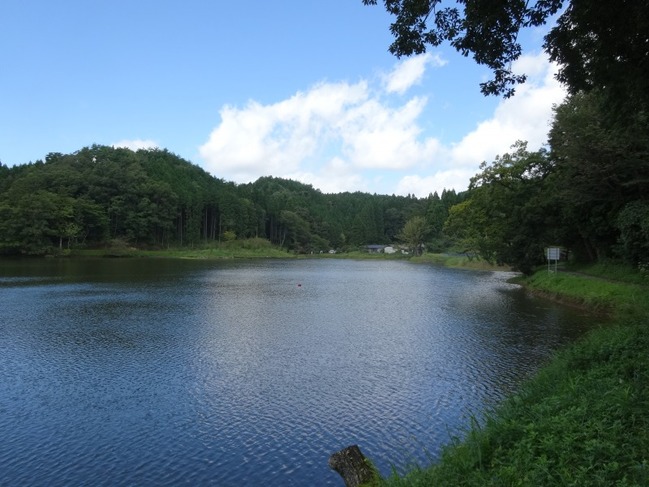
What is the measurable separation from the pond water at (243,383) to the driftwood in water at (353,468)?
5.96 feet

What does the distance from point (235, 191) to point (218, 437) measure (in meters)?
116

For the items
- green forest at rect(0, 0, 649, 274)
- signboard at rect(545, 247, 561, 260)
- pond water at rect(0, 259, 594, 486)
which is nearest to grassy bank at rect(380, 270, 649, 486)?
pond water at rect(0, 259, 594, 486)

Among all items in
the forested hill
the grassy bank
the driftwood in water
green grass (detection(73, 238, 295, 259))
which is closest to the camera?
the grassy bank

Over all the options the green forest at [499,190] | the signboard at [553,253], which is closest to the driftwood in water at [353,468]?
the green forest at [499,190]

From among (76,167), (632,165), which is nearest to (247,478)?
(632,165)

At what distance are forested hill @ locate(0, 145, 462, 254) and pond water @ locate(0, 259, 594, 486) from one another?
196 feet

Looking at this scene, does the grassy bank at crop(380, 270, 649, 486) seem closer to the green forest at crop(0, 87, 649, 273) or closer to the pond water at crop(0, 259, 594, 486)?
the pond water at crop(0, 259, 594, 486)

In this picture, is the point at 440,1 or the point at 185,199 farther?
the point at 185,199

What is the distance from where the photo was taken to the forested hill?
3056 inches

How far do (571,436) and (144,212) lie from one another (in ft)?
323

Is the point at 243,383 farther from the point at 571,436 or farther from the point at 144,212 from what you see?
the point at 144,212

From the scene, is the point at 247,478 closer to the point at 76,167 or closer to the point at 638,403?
the point at 638,403

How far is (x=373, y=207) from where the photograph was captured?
149000 millimetres

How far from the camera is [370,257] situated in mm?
111062
